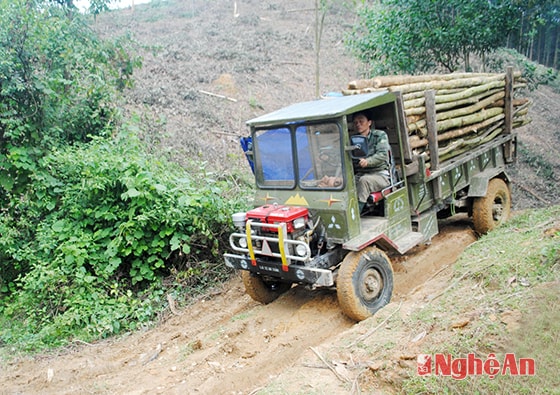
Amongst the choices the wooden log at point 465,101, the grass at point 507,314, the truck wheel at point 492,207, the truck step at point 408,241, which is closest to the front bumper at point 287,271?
the grass at point 507,314

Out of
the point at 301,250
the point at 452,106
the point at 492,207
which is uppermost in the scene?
the point at 452,106

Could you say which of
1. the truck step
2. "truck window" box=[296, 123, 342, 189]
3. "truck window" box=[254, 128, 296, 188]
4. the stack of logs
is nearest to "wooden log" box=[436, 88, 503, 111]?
the stack of logs

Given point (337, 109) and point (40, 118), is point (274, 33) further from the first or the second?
point (337, 109)

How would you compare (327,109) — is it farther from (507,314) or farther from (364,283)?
(507,314)

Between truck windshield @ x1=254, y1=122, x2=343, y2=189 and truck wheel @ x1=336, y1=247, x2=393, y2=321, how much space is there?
92 cm

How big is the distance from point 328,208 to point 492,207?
374 centimetres

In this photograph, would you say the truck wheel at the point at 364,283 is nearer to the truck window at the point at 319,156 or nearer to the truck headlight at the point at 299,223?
the truck headlight at the point at 299,223

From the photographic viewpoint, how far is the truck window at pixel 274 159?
5.69m

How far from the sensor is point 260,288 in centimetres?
607

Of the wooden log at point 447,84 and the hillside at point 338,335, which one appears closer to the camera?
the hillside at point 338,335

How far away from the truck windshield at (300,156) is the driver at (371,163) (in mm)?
435

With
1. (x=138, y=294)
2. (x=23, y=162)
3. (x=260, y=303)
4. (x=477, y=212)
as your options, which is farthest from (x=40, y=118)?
(x=477, y=212)

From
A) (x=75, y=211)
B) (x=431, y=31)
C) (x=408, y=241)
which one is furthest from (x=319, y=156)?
(x=431, y=31)

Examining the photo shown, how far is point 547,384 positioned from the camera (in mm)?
3221
